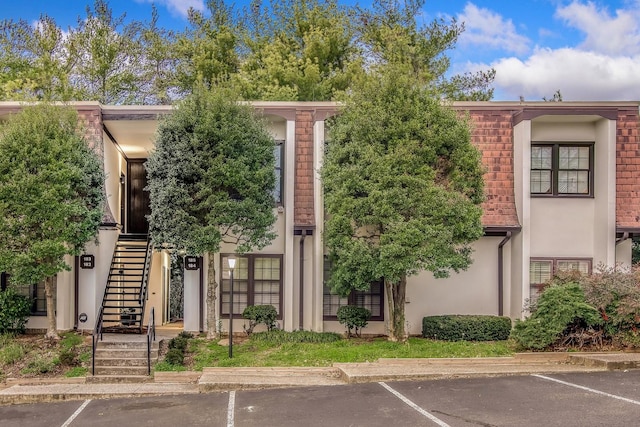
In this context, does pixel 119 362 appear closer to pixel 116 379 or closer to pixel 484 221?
pixel 116 379

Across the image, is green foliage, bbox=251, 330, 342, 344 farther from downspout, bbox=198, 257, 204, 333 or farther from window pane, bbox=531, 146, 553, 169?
window pane, bbox=531, 146, 553, 169

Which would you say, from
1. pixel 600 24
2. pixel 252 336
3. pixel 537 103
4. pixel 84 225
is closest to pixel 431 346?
pixel 252 336

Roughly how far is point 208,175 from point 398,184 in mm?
4098

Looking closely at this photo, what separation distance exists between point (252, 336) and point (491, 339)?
552 cm

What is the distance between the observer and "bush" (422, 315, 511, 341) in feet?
43.7

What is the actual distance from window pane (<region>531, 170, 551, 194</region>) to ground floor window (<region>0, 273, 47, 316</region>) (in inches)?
497

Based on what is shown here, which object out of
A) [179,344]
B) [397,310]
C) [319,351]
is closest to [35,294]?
[179,344]

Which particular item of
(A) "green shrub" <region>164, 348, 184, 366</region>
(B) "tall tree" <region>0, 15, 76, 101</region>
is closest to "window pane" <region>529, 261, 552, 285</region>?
(A) "green shrub" <region>164, 348, 184, 366</region>

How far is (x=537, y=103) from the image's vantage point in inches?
563

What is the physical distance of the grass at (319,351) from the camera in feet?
37.7

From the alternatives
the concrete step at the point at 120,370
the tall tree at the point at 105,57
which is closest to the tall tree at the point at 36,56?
the tall tree at the point at 105,57

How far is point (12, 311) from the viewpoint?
13688 millimetres

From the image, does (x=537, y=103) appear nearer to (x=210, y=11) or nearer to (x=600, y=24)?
(x=600, y=24)

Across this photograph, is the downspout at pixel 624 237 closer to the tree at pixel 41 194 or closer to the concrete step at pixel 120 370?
the concrete step at pixel 120 370
